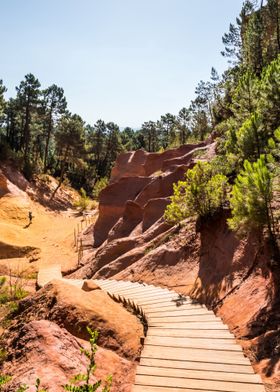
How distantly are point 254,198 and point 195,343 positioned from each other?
11.7 feet

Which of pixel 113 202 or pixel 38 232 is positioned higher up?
pixel 113 202

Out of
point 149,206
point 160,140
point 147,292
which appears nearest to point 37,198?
point 149,206

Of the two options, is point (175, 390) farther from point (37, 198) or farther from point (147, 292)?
point (37, 198)

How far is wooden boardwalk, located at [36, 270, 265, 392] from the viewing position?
5.36m

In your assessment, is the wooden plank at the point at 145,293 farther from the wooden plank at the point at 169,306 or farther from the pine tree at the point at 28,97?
the pine tree at the point at 28,97

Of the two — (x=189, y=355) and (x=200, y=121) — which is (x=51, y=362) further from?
(x=200, y=121)

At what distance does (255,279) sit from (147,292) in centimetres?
349

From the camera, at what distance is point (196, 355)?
627cm

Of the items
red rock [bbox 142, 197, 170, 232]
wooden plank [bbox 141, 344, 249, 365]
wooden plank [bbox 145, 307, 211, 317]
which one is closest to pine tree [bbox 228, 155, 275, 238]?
wooden plank [bbox 145, 307, 211, 317]

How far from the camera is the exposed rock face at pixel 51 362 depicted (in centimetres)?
449

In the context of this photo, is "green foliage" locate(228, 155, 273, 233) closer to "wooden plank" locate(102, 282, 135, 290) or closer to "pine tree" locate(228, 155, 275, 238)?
"pine tree" locate(228, 155, 275, 238)

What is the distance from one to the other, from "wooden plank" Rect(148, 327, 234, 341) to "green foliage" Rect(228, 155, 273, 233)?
271 cm

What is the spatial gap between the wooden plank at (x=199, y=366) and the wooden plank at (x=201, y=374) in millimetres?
90

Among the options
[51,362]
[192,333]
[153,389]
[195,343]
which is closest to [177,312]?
[192,333]
